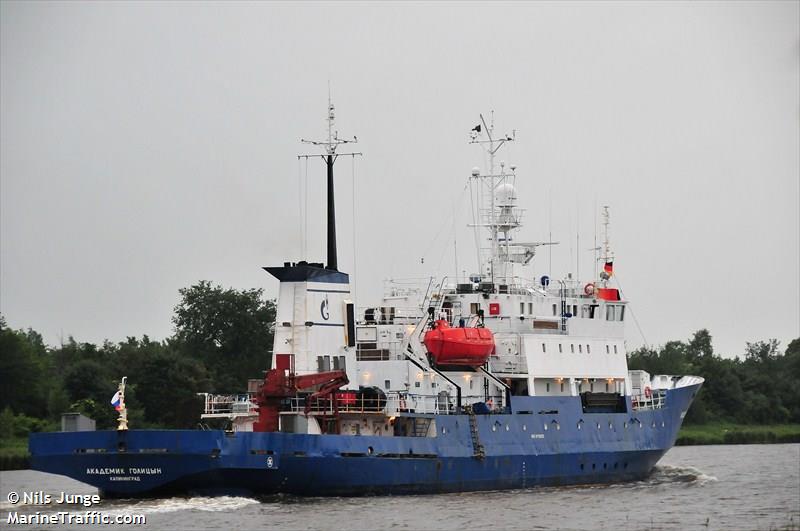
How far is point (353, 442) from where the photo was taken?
45.0 meters

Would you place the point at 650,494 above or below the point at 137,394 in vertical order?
below

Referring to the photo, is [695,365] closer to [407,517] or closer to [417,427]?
[417,427]

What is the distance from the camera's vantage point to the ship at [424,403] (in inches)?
1721

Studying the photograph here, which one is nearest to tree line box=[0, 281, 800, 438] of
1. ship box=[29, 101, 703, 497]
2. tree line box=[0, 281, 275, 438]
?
tree line box=[0, 281, 275, 438]

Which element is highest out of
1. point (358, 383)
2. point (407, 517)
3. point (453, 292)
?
point (453, 292)

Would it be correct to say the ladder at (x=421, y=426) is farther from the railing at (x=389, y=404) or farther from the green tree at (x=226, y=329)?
the green tree at (x=226, y=329)

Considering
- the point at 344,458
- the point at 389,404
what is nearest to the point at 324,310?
the point at 389,404

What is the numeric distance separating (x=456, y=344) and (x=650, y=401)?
12621mm

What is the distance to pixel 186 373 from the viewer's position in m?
69.0

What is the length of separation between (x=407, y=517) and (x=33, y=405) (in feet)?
107

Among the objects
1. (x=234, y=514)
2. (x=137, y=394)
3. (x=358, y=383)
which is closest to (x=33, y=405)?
(x=137, y=394)

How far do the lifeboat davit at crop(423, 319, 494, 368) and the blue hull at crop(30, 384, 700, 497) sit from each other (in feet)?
6.21

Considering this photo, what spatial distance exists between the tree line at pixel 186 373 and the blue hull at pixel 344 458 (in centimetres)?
1370

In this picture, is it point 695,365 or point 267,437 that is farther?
point 695,365
